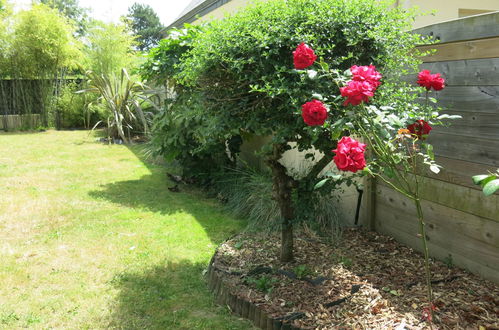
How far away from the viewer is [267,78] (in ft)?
8.00

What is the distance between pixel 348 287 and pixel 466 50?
171 cm

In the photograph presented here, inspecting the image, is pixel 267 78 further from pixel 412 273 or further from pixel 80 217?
pixel 80 217

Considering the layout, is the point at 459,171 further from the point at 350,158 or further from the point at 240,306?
the point at 240,306

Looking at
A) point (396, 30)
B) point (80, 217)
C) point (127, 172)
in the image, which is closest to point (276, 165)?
point (396, 30)

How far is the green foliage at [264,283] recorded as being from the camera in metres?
2.79

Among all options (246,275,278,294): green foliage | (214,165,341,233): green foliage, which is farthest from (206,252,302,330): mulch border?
(214,165,341,233): green foliage

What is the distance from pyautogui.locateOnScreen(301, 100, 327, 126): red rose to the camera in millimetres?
2037

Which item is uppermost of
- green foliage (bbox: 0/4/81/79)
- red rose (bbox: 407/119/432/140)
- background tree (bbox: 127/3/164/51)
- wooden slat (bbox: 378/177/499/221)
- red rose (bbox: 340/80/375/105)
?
background tree (bbox: 127/3/164/51)

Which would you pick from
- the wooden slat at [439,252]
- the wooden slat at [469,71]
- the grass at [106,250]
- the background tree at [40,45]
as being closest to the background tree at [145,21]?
the background tree at [40,45]

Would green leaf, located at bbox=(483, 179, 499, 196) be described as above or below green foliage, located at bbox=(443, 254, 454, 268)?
above

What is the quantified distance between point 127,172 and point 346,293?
546 centimetres

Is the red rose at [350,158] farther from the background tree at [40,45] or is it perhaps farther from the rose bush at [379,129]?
the background tree at [40,45]

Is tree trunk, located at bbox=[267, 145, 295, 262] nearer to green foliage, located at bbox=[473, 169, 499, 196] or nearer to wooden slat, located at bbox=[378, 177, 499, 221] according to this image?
wooden slat, located at bbox=[378, 177, 499, 221]

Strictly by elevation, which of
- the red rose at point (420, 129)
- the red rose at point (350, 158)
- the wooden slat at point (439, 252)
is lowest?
the wooden slat at point (439, 252)
